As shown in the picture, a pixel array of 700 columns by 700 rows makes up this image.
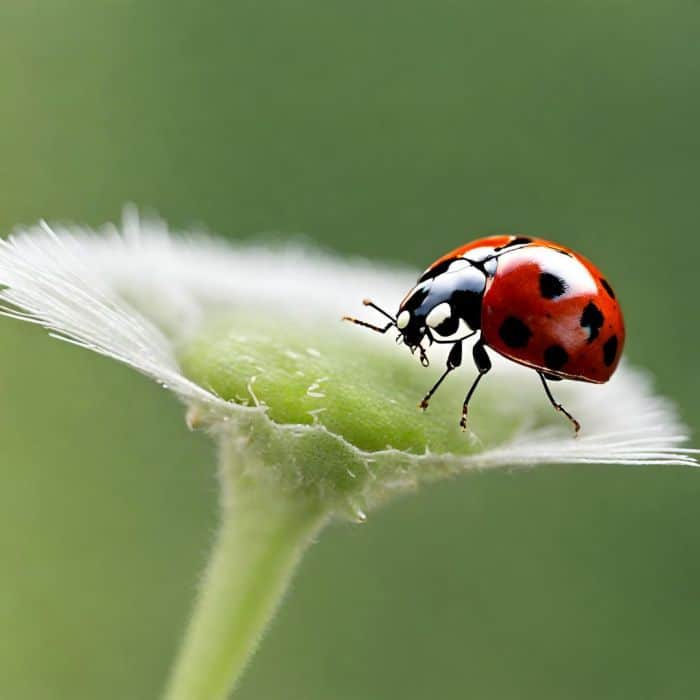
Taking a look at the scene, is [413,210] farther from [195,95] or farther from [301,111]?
[195,95]

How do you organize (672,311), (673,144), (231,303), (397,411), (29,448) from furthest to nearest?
(673,144) → (672,311) → (29,448) → (231,303) → (397,411)

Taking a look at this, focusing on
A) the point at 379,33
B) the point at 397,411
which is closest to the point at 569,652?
A: the point at 397,411

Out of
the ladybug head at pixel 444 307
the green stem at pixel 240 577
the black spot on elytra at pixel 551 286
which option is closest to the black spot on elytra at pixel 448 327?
the ladybug head at pixel 444 307

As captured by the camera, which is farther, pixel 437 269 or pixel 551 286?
pixel 437 269

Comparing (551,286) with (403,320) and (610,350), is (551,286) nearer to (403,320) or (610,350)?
(610,350)

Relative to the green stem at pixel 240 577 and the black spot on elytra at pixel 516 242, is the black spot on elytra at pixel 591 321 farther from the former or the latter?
the green stem at pixel 240 577

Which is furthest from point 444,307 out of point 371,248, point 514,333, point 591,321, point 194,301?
point 371,248

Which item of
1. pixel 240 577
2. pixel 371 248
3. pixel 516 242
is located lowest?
pixel 371 248
